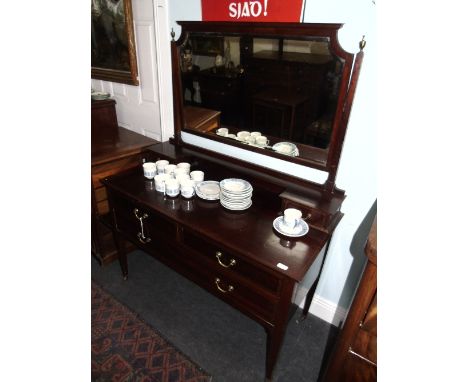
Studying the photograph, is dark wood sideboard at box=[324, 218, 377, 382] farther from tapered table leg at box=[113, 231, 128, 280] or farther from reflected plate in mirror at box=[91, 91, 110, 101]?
reflected plate in mirror at box=[91, 91, 110, 101]

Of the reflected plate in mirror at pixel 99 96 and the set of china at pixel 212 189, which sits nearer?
the set of china at pixel 212 189

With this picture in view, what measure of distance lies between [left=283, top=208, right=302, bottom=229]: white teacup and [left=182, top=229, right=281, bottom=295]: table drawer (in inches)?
11.6

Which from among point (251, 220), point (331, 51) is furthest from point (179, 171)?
point (331, 51)

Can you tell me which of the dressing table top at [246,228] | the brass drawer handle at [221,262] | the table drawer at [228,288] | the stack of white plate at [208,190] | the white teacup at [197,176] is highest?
the white teacup at [197,176]

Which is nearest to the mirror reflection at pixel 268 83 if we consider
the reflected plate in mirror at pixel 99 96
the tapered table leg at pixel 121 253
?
the reflected plate in mirror at pixel 99 96

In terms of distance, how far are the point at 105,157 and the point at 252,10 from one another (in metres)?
1.44

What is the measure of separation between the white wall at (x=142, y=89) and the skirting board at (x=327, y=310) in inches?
73.6

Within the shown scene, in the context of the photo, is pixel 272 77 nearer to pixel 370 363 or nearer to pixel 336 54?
pixel 336 54

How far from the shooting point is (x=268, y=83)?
1606mm

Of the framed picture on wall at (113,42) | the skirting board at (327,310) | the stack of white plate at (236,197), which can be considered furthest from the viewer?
the framed picture on wall at (113,42)

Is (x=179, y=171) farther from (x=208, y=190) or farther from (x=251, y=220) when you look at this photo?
(x=251, y=220)

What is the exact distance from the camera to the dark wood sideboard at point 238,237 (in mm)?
1337

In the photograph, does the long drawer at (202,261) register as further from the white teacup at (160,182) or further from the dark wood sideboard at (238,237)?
the white teacup at (160,182)
